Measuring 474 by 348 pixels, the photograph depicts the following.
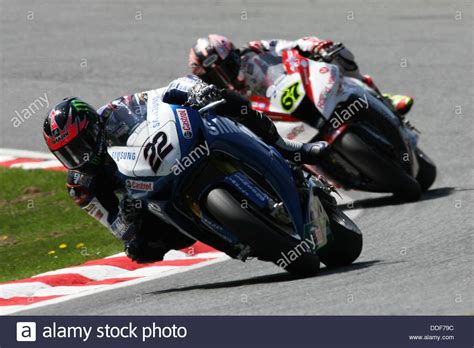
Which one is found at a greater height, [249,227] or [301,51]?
[249,227]

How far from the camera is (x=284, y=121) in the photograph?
42.3 feet

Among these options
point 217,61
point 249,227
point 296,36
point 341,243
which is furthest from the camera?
point 296,36

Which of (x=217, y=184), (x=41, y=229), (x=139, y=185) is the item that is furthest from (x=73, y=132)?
(x=41, y=229)

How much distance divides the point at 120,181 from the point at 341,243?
174 centimetres

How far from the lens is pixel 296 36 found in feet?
68.3

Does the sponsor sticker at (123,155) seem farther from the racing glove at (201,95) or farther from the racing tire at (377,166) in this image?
the racing tire at (377,166)

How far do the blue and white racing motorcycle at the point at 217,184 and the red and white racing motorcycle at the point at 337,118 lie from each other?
132 inches

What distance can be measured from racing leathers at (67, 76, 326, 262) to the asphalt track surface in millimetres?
404

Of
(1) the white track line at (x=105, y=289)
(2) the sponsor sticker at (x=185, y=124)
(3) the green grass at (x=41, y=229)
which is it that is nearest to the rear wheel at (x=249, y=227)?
(2) the sponsor sticker at (x=185, y=124)

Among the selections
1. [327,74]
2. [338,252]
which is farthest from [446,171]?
[338,252]

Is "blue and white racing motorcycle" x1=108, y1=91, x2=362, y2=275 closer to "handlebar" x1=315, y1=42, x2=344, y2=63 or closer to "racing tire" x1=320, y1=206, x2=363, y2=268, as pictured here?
"racing tire" x1=320, y1=206, x2=363, y2=268

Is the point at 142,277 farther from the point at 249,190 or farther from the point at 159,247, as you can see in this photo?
the point at 249,190

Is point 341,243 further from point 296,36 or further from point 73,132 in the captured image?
point 296,36

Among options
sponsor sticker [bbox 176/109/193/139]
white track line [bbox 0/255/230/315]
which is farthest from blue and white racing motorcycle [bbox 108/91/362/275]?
white track line [bbox 0/255/230/315]
